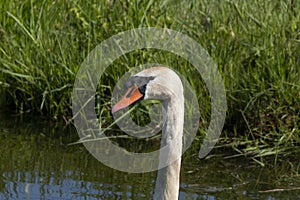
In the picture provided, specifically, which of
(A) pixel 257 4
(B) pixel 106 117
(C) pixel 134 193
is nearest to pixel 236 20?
(A) pixel 257 4

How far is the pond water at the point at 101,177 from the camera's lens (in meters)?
6.00

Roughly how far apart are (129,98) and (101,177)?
2065mm

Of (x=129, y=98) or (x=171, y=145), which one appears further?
(x=171, y=145)

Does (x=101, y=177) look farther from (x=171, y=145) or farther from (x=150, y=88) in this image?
(x=150, y=88)

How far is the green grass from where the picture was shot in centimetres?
682

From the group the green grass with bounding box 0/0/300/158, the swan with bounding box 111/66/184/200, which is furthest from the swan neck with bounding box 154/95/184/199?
the green grass with bounding box 0/0/300/158

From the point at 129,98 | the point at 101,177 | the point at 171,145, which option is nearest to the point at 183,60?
the point at 101,177

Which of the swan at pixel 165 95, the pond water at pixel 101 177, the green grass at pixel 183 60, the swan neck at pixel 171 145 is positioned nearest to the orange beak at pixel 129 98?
the swan at pixel 165 95

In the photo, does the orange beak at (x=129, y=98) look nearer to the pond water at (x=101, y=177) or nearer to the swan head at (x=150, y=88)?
the swan head at (x=150, y=88)

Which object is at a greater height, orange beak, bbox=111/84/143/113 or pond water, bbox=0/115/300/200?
orange beak, bbox=111/84/143/113

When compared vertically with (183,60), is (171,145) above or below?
above

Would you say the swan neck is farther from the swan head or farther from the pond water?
the pond water

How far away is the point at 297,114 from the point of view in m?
6.80

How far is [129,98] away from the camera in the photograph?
→ 4.31 metres
